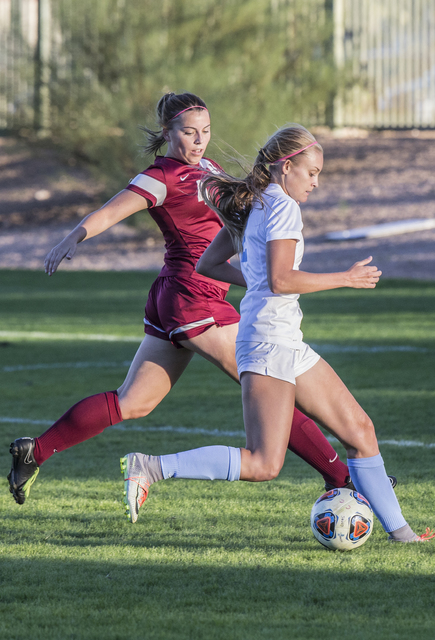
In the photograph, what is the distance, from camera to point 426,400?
7641mm

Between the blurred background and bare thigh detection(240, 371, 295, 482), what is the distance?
17.8m

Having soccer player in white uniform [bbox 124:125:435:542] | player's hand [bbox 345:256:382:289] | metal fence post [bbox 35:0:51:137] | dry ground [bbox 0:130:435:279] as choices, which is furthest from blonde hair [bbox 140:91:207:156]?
metal fence post [bbox 35:0:51:137]

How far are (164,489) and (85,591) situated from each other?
1.78 meters

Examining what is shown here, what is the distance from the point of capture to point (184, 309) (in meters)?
4.43

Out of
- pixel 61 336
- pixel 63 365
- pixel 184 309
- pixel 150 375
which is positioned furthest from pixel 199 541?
pixel 61 336

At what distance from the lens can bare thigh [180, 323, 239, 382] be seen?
173 inches

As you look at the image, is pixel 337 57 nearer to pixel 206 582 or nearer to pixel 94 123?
pixel 94 123

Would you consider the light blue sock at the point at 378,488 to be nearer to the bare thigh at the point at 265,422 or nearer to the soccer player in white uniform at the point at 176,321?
the soccer player in white uniform at the point at 176,321

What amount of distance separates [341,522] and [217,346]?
1.00 meters

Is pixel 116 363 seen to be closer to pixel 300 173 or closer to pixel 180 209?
pixel 180 209

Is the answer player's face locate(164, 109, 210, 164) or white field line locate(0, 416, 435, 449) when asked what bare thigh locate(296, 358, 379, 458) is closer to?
player's face locate(164, 109, 210, 164)

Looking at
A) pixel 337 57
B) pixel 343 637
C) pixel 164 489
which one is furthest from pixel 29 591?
pixel 337 57

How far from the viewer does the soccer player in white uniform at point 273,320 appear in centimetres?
368

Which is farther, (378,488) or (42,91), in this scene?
(42,91)
